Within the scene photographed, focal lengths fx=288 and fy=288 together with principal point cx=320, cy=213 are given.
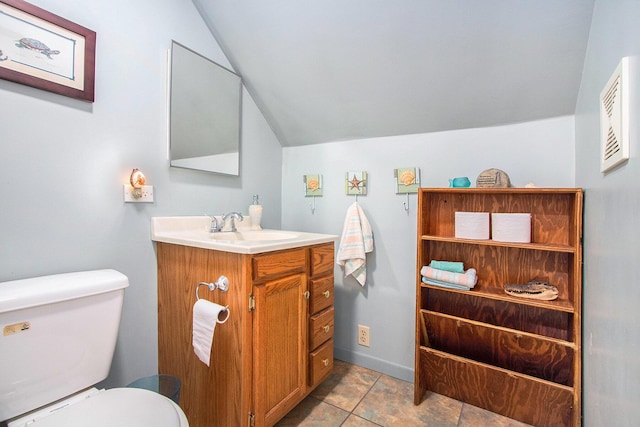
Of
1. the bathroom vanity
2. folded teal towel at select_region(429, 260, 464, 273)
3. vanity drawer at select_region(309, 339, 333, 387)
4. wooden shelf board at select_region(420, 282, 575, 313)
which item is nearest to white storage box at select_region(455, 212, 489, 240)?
folded teal towel at select_region(429, 260, 464, 273)

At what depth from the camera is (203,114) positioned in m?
1.64

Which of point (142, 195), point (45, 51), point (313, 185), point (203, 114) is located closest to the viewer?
point (45, 51)

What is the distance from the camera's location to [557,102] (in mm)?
1389

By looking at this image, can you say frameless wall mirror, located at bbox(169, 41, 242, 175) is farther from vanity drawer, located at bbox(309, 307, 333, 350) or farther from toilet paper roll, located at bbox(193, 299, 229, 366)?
vanity drawer, located at bbox(309, 307, 333, 350)

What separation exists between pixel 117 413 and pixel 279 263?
687 millimetres

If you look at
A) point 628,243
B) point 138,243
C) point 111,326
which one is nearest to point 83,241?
point 138,243

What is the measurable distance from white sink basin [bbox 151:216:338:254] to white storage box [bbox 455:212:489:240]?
0.69m

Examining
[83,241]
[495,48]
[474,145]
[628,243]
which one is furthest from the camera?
[474,145]

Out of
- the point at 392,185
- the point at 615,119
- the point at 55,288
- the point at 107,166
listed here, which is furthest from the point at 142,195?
the point at 615,119

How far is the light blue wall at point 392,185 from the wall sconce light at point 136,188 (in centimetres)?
106

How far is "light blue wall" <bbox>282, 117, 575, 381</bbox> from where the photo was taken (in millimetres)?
1476

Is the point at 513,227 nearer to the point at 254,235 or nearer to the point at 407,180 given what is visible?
the point at 407,180

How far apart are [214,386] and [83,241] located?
811mm

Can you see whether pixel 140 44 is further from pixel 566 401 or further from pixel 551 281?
pixel 566 401
